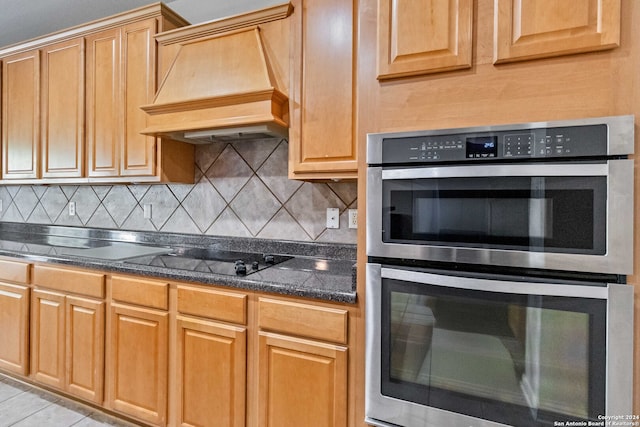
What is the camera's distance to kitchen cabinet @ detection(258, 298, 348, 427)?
1.28 metres

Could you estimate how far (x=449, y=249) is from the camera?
109 centimetres

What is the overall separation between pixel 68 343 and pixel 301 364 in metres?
1.52

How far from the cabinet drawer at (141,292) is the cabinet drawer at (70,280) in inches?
4.7

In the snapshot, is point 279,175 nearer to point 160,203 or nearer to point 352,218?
point 352,218

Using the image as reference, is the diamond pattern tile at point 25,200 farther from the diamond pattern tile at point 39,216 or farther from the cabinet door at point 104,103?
the cabinet door at point 104,103

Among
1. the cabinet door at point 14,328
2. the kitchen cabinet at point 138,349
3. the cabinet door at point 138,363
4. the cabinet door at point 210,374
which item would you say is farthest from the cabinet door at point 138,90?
the cabinet door at point 210,374

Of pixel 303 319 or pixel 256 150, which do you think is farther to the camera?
pixel 256 150

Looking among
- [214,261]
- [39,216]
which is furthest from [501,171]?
[39,216]

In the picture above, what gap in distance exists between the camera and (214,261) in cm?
187

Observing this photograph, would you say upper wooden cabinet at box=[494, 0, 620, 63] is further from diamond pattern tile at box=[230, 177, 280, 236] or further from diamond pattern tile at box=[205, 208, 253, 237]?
diamond pattern tile at box=[205, 208, 253, 237]

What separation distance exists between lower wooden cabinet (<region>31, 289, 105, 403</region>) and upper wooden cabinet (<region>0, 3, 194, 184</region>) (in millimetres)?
836

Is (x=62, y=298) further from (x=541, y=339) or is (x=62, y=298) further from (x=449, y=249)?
(x=541, y=339)

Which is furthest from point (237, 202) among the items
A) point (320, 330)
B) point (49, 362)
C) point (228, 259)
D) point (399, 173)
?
point (49, 362)

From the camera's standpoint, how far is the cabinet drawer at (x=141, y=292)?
5.28ft
